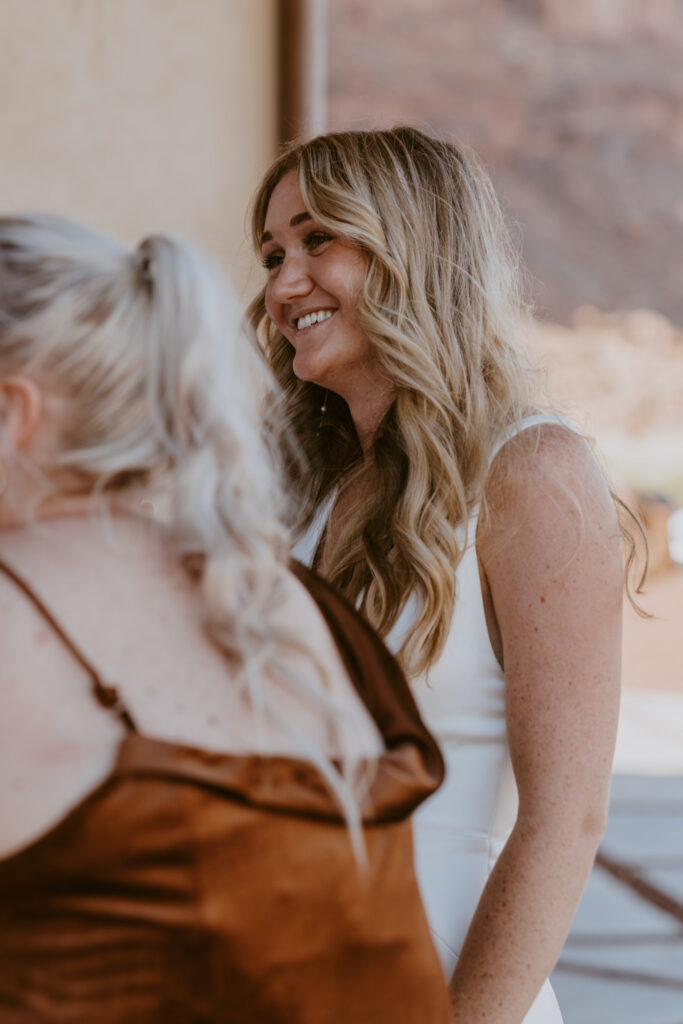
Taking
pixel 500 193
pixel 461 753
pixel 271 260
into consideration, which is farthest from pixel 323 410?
pixel 500 193

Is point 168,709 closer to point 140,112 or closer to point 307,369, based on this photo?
point 307,369

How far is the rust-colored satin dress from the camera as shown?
35.5 inches

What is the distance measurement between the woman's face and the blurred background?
10.8 inches

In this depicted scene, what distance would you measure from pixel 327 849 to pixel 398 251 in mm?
952

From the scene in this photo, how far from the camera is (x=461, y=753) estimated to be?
63.8 inches

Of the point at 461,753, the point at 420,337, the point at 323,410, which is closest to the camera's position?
the point at 461,753

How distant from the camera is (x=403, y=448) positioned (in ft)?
5.84

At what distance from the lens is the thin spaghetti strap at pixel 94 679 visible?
0.93 metres

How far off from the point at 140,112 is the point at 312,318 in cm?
228

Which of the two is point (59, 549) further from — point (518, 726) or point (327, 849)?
point (518, 726)

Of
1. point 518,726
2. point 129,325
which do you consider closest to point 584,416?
point 518,726

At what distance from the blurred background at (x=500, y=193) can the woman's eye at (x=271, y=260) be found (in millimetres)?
281

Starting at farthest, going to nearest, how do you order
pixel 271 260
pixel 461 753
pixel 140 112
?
pixel 140 112 → pixel 271 260 → pixel 461 753

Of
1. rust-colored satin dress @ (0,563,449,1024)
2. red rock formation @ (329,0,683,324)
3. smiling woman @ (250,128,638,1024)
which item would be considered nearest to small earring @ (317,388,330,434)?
smiling woman @ (250,128,638,1024)
